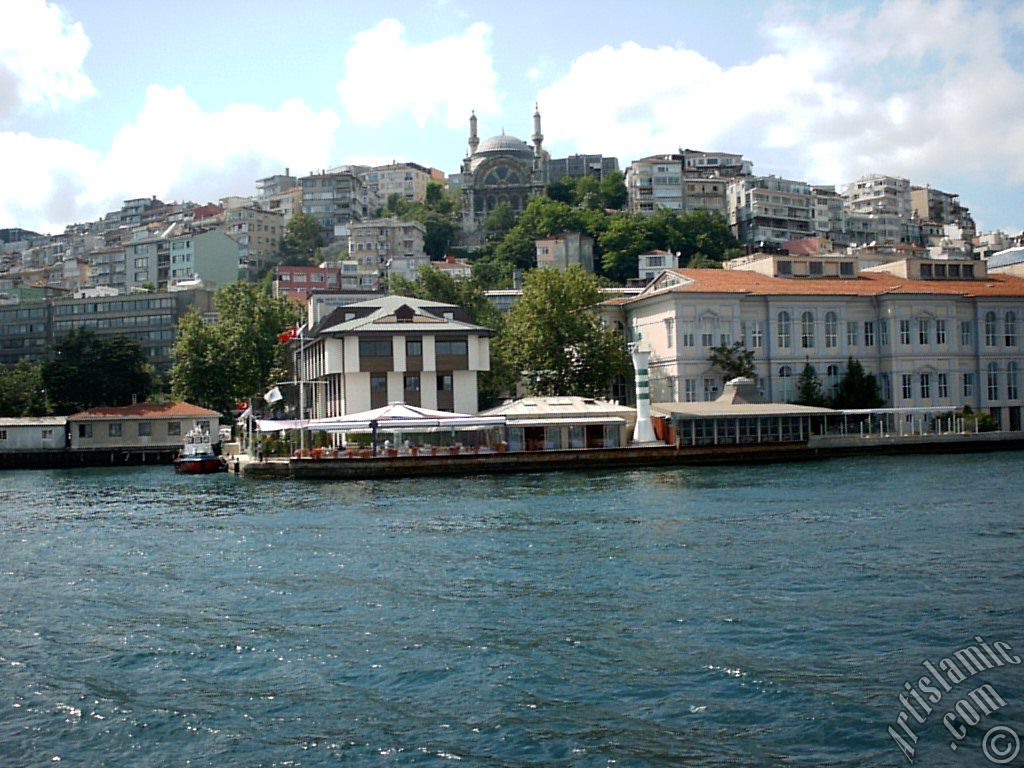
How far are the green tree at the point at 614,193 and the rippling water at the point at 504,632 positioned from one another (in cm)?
10385

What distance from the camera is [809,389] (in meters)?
57.0

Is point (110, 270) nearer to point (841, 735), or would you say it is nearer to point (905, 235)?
point (905, 235)

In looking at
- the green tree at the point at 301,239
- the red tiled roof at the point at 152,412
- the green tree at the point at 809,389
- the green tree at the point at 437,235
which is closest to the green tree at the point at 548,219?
the green tree at the point at 437,235

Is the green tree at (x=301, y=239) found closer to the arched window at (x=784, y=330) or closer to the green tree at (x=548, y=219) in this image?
the green tree at (x=548, y=219)

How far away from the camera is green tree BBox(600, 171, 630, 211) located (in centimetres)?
13112

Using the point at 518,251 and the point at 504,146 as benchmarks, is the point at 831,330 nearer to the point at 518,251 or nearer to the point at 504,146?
the point at 518,251

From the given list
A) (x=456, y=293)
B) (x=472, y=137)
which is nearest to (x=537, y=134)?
(x=472, y=137)

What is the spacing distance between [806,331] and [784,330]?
1.22 metres

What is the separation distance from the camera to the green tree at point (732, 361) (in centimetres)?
5641

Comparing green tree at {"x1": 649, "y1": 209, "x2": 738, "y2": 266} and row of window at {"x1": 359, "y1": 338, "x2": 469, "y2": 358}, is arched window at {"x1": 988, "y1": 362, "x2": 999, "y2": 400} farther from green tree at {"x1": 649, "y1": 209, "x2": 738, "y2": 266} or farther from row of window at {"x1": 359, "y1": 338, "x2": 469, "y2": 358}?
green tree at {"x1": 649, "y1": 209, "x2": 738, "y2": 266}

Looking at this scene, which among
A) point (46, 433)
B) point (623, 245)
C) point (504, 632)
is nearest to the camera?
point (504, 632)

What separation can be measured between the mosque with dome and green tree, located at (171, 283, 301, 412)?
65.6 meters

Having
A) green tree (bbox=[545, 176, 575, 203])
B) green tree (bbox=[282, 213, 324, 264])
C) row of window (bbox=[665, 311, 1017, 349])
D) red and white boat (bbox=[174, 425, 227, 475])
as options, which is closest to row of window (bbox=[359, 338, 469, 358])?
red and white boat (bbox=[174, 425, 227, 475])

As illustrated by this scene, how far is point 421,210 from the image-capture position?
137 metres
